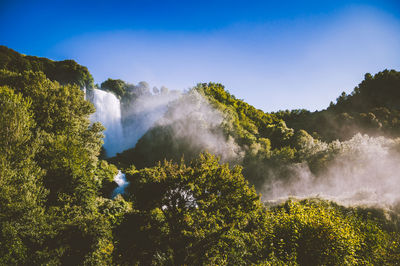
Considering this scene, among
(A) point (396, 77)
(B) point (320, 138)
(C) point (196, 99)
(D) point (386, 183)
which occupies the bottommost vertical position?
(D) point (386, 183)

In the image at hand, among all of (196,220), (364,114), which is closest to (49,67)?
(196,220)

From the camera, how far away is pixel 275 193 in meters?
24.1

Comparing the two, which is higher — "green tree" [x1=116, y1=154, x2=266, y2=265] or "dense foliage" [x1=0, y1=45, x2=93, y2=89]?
"dense foliage" [x1=0, y1=45, x2=93, y2=89]

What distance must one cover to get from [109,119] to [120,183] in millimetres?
26518

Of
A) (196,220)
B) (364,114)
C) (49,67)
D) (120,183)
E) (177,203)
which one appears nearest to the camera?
(196,220)

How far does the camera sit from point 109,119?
45781 millimetres

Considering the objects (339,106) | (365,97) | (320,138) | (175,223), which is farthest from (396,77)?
(175,223)

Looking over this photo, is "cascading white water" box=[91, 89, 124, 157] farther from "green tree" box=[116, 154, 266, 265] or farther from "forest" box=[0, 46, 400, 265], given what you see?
"green tree" box=[116, 154, 266, 265]

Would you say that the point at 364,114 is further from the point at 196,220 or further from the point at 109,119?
the point at 109,119

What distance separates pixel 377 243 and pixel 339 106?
160ft

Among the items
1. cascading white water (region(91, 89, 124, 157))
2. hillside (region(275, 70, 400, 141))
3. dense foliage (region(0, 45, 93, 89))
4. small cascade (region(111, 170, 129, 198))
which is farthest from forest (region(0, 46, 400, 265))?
cascading white water (region(91, 89, 124, 157))

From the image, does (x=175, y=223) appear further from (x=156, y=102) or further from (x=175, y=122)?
(x=156, y=102)

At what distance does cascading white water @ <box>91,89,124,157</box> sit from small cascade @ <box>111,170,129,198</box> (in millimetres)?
20224

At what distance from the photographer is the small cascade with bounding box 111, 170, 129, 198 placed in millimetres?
23469
